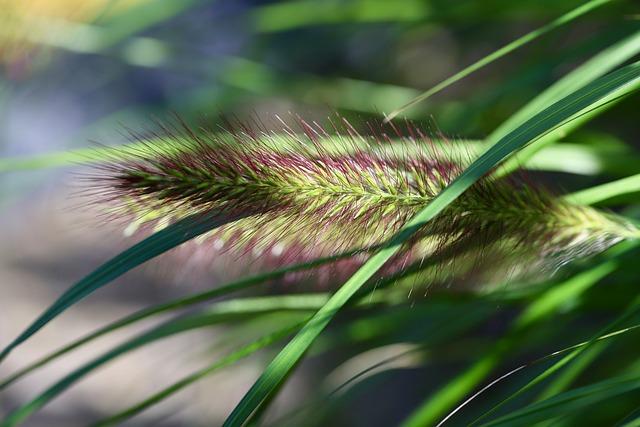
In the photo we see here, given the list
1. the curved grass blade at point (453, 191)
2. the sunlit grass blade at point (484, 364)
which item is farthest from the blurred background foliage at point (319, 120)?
the curved grass blade at point (453, 191)

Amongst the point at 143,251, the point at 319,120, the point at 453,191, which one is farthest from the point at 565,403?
the point at 319,120

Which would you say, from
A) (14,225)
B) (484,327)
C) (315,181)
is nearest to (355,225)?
(315,181)

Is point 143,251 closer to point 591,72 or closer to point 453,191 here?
point 453,191

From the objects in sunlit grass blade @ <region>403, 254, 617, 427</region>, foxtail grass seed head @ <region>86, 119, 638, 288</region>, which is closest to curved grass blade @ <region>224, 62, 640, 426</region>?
foxtail grass seed head @ <region>86, 119, 638, 288</region>

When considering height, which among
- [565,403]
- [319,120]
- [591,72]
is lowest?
[565,403]

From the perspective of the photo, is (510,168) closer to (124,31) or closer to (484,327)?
(124,31)

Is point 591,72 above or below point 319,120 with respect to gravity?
below

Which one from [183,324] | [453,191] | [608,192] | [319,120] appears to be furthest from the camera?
[319,120]

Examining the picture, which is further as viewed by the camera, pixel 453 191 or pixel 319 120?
pixel 319 120
